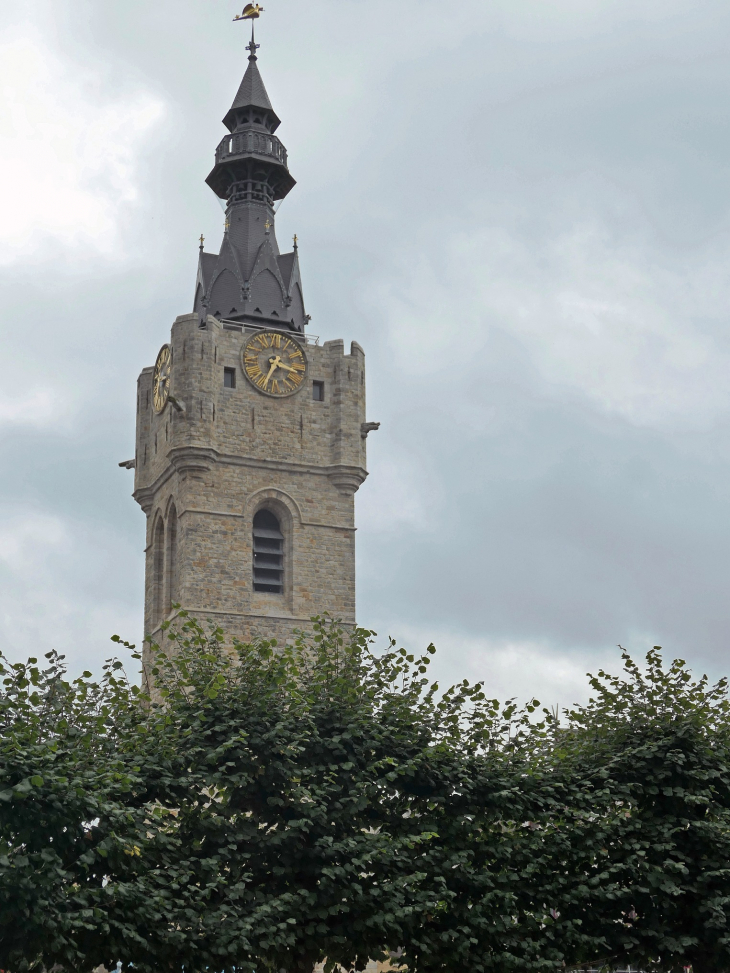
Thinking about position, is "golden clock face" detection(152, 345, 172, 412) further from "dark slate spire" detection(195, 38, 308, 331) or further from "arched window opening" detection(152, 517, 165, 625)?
"arched window opening" detection(152, 517, 165, 625)

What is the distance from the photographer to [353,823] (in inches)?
1052

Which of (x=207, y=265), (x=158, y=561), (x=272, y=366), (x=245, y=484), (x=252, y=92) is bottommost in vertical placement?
(x=158, y=561)

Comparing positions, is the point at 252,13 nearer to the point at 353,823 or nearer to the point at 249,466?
the point at 249,466

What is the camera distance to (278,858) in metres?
25.5

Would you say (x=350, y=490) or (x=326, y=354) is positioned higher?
(x=326, y=354)

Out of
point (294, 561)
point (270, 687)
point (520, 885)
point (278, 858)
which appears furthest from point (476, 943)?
point (294, 561)

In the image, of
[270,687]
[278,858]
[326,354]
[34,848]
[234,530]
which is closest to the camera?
[34,848]

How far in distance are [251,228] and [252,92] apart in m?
6.48

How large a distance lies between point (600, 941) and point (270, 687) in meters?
7.33

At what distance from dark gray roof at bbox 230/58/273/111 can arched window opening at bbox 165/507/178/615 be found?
62.5ft

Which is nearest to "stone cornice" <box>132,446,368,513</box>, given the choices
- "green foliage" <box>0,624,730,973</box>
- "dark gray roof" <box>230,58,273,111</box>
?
"dark gray roof" <box>230,58,273,111</box>

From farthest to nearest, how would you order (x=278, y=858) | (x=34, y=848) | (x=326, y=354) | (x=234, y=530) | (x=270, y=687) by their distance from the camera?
(x=326, y=354)
(x=234, y=530)
(x=270, y=687)
(x=278, y=858)
(x=34, y=848)

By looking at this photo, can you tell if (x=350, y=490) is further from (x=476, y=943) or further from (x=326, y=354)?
(x=476, y=943)

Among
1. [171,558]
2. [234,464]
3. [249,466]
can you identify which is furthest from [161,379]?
[171,558]
